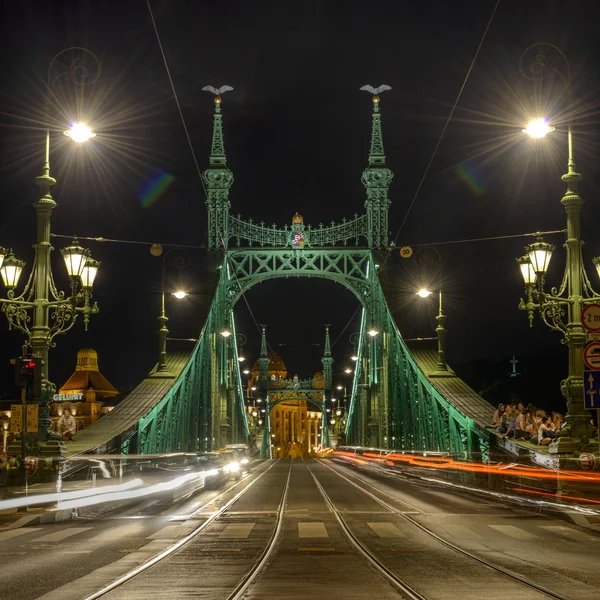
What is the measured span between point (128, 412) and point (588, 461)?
21.7 m

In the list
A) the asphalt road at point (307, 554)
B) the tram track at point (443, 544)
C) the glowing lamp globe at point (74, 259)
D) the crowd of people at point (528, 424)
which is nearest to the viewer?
the tram track at point (443, 544)

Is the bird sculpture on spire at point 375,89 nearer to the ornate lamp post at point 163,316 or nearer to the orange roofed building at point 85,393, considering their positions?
the ornate lamp post at point 163,316

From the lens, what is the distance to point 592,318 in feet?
53.0

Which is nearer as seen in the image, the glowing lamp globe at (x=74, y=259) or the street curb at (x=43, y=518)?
the street curb at (x=43, y=518)

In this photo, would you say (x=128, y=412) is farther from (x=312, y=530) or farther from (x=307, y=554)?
(x=307, y=554)

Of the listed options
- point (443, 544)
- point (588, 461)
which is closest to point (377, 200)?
point (588, 461)

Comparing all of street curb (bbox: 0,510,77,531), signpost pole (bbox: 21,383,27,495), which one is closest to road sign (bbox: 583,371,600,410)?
street curb (bbox: 0,510,77,531)

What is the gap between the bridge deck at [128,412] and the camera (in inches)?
1198

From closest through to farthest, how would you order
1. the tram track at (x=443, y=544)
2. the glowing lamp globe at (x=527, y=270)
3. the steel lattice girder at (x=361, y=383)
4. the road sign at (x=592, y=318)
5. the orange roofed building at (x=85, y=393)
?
the tram track at (x=443, y=544) → the road sign at (x=592, y=318) → the glowing lamp globe at (x=527, y=270) → the steel lattice girder at (x=361, y=383) → the orange roofed building at (x=85, y=393)

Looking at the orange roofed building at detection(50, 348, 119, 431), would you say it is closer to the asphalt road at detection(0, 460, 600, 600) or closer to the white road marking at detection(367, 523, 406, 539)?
the asphalt road at detection(0, 460, 600, 600)

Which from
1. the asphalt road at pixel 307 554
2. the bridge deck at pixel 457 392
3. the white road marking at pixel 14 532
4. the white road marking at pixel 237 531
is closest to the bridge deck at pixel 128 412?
the bridge deck at pixel 457 392

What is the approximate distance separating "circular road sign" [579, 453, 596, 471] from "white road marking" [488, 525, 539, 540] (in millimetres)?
3348

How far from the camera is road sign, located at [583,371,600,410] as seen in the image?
1576cm

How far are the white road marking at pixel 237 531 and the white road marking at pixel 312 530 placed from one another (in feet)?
2.60
